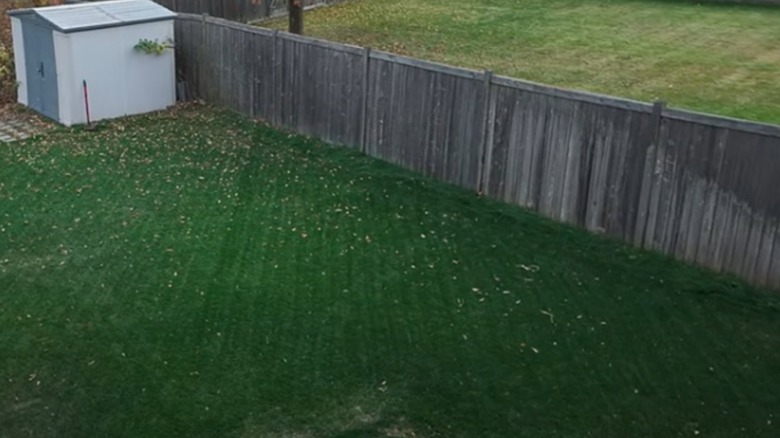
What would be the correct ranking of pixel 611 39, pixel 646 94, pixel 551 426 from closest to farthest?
pixel 551 426, pixel 646 94, pixel 611 39

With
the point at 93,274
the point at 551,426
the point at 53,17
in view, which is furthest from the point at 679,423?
the point at 53,17

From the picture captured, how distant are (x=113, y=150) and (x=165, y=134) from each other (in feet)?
3.27

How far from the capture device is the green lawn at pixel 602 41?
15.7 m

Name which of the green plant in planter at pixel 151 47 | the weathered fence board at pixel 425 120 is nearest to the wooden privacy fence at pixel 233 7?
the green plant in planter at pixel 151 47

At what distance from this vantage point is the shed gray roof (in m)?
14.2

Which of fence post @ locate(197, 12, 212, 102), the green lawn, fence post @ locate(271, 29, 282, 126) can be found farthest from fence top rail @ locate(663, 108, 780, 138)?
fence post @ locate(197, 12, 212, 102)

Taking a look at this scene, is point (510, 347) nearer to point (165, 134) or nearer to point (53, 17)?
point (165, 134)

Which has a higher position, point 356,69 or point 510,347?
point 356,69

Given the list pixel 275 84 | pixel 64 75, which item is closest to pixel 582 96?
pixel 275 84

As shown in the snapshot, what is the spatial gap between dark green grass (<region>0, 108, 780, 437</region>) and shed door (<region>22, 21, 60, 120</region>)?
2.94 m

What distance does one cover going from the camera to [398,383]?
288 inches

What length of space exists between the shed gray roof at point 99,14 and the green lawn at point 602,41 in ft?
16.1

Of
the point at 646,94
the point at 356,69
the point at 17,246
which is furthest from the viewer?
the point at 646,94

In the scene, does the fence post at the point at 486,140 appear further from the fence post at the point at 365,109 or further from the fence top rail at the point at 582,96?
the fence post at the point at 365,109
